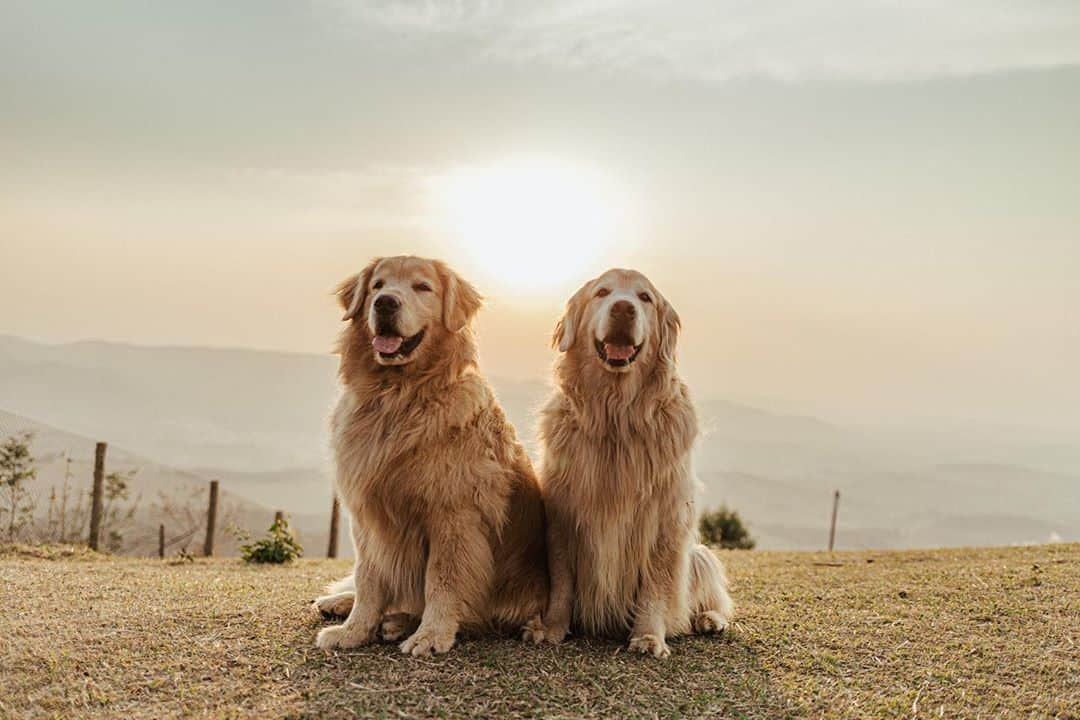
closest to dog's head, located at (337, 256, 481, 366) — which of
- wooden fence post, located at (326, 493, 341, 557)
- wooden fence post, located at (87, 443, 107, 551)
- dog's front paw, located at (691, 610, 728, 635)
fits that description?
dog's front paw, located at (691, 610, 728, 635)

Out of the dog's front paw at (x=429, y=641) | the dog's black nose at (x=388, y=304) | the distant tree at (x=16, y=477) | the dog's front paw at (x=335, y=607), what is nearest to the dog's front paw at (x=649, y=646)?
the dog's front paw at (x=429, y=641)

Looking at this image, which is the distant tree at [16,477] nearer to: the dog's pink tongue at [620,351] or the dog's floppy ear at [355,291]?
the dog's floppy ear at [355,291]

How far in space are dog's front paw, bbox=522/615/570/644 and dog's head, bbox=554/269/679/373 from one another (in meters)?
1.50

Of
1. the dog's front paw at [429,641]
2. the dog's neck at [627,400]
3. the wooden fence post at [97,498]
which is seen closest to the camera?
the dog's front paw at [429,641]

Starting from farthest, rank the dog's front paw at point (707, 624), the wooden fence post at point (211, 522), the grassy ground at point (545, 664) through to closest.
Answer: the wooden fence post at point (211, 522)
the dog's front paw at point (707, 624)
the grassy ground at point (545, 664)

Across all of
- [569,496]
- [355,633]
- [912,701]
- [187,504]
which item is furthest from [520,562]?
[187,504]

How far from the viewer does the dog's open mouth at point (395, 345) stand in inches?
197

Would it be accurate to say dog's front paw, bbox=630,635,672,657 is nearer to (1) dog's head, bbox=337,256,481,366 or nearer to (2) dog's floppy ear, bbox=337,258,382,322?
(1) dog's head, bbox=337,256,481,366

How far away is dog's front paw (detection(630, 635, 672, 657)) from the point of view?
198 inches

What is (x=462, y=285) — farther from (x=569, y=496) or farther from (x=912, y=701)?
(x=912, y=701)

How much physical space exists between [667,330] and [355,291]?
1.84 meters

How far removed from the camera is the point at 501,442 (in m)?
5.22

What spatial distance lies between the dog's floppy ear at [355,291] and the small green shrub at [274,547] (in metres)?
6.10

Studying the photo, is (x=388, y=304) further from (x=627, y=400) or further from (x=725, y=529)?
(x=725, y=529)
